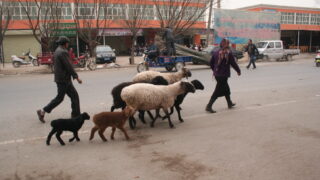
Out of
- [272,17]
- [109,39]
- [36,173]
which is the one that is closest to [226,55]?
[36,173]

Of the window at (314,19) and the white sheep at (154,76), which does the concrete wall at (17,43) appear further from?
the window at (314,19)

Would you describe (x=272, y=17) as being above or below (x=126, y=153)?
above

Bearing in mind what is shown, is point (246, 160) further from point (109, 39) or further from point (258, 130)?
point (109, 39)

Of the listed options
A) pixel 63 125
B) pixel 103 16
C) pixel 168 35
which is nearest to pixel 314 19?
pixel 103 16

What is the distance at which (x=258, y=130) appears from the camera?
19.6ft

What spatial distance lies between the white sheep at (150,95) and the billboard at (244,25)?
29830 millimetres

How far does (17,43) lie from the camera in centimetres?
3503

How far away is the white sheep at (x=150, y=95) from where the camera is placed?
229 inches

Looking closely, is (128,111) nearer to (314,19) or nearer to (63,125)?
(63,125)

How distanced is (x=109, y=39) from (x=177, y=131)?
128ft

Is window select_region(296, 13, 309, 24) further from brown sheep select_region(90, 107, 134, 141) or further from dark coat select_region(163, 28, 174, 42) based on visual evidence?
brown sheep select_region(90, 107, 134, 141)

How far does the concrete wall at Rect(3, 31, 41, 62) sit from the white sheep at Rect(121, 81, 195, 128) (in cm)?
3298

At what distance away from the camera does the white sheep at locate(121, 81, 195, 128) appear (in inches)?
229

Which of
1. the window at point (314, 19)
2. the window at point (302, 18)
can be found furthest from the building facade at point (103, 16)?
the window at point (314, 19)
